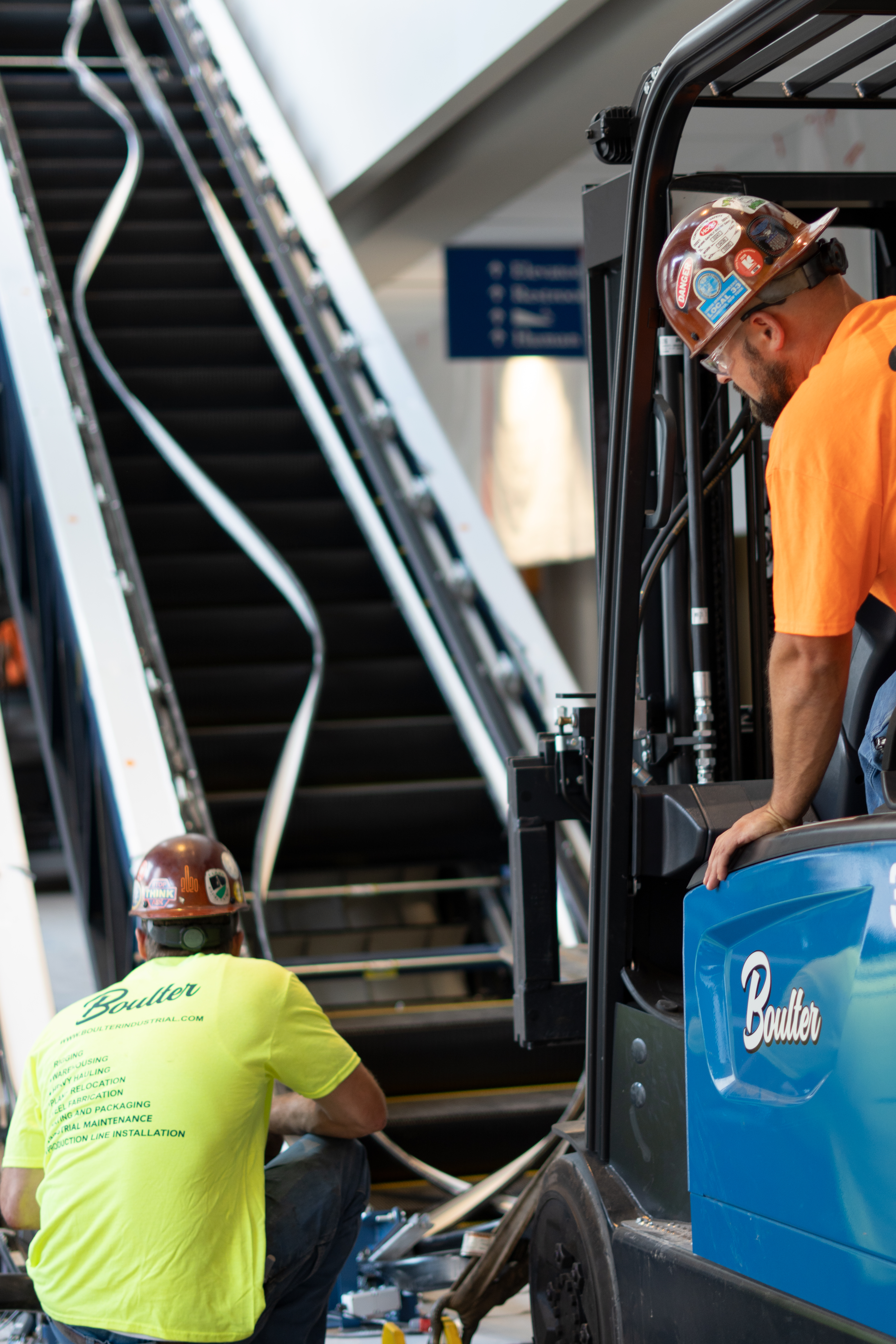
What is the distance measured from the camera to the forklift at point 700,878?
2.10 metres

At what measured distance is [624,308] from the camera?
272 cm

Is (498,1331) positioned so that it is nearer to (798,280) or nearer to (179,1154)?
(179,1154)

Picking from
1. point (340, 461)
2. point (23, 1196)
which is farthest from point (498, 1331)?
point (340, 461)

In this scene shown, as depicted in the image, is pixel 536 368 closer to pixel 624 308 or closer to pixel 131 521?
pixel 131 521

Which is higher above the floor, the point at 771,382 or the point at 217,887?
the point at 771,382

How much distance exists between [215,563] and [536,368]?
675cm

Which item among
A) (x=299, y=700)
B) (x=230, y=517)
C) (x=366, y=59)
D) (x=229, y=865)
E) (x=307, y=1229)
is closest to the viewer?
(x=307, y=1229)

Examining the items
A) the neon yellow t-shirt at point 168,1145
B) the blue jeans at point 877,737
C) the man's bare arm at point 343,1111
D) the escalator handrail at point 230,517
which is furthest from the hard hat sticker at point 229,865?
the blue jeans at point 877,737

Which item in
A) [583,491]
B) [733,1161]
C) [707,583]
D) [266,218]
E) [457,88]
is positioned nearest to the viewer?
[733,1161]

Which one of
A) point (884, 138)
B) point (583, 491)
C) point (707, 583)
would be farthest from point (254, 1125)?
point (583, 491)

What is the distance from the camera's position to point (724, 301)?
2.38 meters

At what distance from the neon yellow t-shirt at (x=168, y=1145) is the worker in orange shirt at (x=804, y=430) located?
1.19 metres

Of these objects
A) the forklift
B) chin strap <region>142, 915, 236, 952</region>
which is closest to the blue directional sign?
the forklift

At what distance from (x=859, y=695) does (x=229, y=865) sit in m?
1.76
